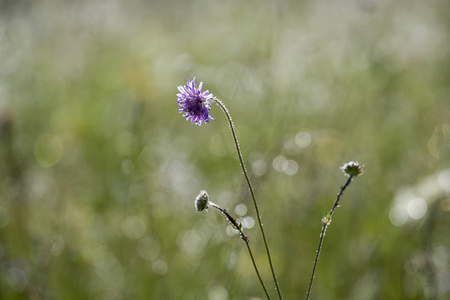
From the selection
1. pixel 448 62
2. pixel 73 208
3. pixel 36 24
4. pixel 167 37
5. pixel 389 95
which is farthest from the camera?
pixel 167 37

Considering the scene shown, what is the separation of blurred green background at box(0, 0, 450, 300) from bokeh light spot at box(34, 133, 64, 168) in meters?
0.01

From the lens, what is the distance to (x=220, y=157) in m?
3.23

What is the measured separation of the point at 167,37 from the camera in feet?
17.3

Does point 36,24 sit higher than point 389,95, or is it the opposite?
point 36,24

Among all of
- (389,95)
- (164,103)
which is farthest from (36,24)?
(389,95)

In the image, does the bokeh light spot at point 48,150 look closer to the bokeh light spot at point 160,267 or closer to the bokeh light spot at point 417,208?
the bokeh light spot at point 160,267

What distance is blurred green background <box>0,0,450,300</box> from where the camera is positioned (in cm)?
215

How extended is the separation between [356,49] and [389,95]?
0.45 m

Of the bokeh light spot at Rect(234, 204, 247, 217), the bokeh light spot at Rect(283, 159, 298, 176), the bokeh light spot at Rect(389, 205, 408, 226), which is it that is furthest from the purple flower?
the bokeh light spot at Rect(389, 205, 408, 226)

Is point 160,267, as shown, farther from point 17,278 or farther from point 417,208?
point 417,208

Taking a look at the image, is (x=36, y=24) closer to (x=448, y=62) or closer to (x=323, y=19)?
(x=323, y=19)

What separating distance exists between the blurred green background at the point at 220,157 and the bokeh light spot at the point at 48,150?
0.01 meters

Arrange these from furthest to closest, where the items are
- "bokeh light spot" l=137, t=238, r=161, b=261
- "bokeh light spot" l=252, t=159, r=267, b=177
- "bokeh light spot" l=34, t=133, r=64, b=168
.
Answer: "bokeh light spot" l=34, t=133, r=64, b=168
"bokeh light spot" l=137, t=238, r=161, b=261
"bokeh light spot" l=252, t=159, r=267, b=177

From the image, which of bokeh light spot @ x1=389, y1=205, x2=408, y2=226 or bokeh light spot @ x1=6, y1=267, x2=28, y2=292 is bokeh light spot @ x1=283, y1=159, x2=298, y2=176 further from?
bokeh light spot @ x1=6, y1=267, x2=28, y2=292
